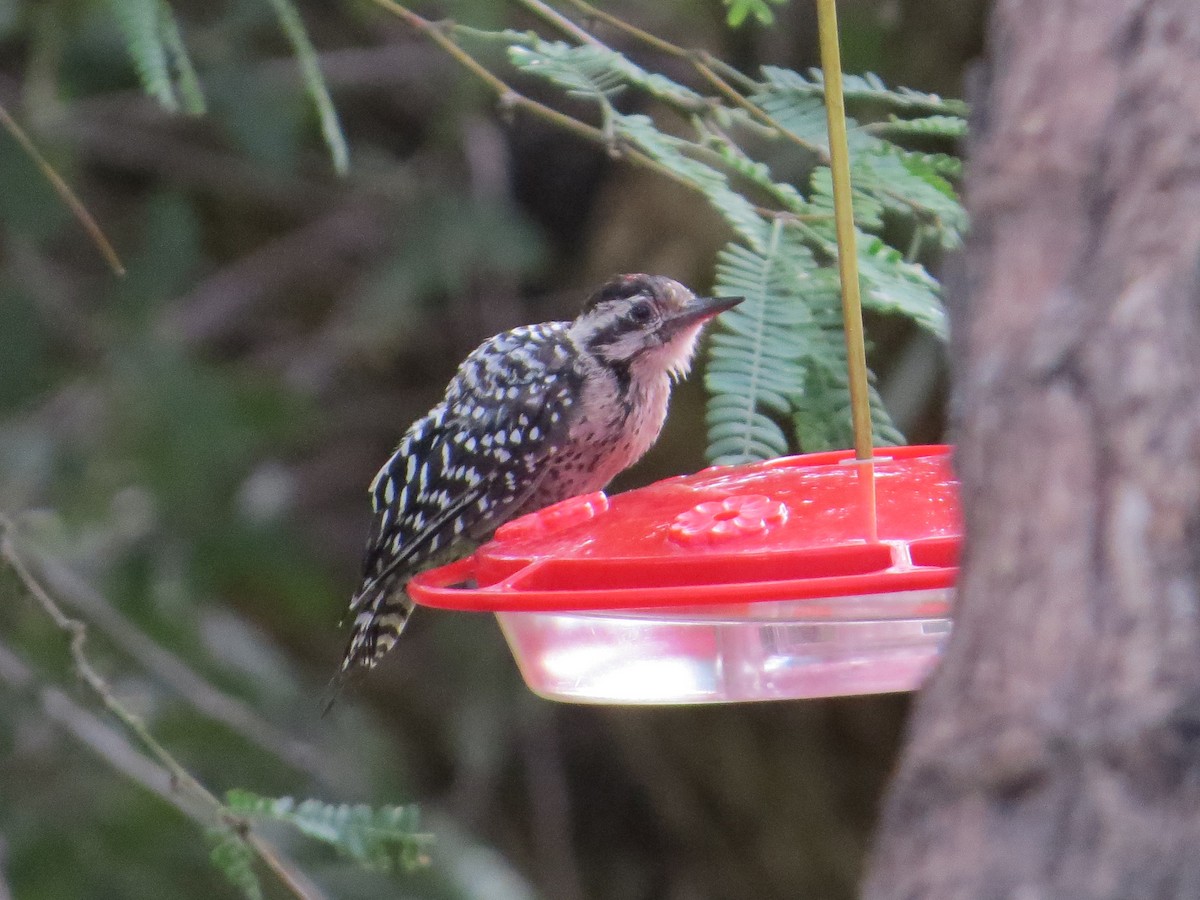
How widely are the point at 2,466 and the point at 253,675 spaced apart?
963 mm

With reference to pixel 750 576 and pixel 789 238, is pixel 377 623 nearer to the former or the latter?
pixel 789 238

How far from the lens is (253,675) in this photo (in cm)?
523

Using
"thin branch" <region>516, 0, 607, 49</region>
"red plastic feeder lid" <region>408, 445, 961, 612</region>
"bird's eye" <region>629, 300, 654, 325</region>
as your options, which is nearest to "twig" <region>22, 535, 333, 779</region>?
"bird's eye" <region>629, 300, 654, 325</region>

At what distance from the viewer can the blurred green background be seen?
14.4ft

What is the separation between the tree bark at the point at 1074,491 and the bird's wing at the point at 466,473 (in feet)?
6.15

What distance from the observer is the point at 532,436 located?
3215 millimetres

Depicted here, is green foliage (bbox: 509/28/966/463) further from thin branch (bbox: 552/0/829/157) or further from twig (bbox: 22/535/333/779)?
twig (bbox: 22/535/333/779)

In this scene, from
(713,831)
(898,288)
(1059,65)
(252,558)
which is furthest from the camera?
(713,831)

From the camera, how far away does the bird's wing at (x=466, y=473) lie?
3201 mm

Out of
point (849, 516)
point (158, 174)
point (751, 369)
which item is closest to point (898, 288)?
point (751, 369)

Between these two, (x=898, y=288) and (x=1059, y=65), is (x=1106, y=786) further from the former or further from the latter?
(x=898, y=288)

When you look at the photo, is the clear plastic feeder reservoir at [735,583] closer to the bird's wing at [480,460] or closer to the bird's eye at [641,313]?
the bird's wing at [480,460]

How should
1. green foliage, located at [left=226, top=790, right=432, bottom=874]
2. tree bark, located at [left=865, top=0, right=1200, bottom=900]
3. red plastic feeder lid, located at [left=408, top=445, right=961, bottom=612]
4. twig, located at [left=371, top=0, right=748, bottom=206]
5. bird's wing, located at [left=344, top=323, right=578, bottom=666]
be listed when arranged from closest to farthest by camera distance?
tree bark, located at [left=865, top=0, right=1200, bottom=900], red plastic feeder lid, located at [left=408, top=445, right=961, bottom=612], green foliage, located at [left=226, top=790, right=432, bottom=874], twig, located at [left=371, top=0, right=748, bottom=206], bird's wing, located at [left=344, top=323, right=578, bottom=666]

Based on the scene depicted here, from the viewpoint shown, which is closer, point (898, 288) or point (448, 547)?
point (898, 288)
